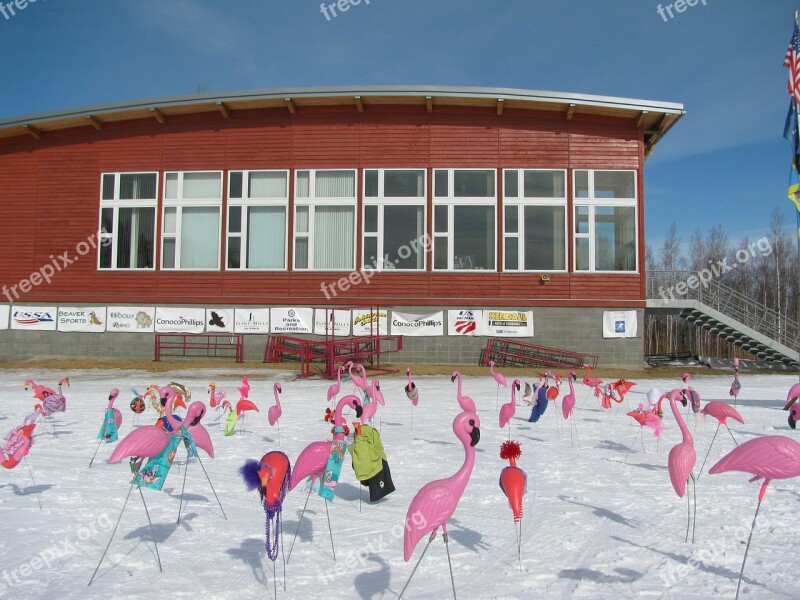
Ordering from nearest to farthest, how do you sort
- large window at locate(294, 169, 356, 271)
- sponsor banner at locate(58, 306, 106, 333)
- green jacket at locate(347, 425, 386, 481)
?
green jacket at locate(347, 425, 386, 481) < large window at locate(294, 169, 356, 271) < sponsor banner at locate(58, 306, 106, 333)

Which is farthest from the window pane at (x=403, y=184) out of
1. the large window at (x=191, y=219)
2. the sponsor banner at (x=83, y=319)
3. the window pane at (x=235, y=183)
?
the sponsor banner at (x=83, y=319)

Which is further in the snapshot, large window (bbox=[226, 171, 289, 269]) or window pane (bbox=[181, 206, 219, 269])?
window pane (bbox=[181, 206, 219, 269])

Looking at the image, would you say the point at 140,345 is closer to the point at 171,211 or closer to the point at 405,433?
the point at 171,211

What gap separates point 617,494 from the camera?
5887 mm

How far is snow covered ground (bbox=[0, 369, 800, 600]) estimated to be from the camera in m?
→ 3.96

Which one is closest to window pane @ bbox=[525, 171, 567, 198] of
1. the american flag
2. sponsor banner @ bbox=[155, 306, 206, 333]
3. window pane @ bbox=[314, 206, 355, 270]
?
window pane @ bbox=[314, 206, 355, 270]

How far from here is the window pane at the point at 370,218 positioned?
840 inches

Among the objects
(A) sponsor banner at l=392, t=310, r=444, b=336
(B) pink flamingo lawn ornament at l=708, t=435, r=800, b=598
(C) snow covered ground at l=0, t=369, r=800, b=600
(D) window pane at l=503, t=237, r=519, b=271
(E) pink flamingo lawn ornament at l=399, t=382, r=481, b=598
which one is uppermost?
(D) window pane at l=503, t=237, r=519, b=271

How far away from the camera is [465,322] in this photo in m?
20.7

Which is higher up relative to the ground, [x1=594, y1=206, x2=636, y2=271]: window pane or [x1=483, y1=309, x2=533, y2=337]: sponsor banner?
[x1=594, y1=206, x2=636, y2=271]: window pane

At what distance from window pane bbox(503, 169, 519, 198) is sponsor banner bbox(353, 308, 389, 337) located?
603 centimetres

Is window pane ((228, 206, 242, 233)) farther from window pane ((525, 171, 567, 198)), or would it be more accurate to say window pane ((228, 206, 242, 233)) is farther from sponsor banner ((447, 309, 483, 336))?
window pane ((525, 171, 567, 198))

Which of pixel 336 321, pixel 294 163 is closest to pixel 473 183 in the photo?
pixel 294 163

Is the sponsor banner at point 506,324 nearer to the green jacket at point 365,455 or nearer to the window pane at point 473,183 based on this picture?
the window pane at point 473,183
